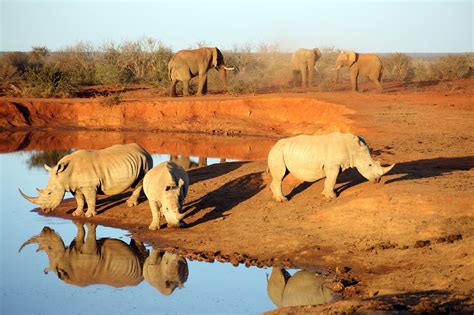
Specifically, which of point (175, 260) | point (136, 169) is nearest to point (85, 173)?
point (136, 169)

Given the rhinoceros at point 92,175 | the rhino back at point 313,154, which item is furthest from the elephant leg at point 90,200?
the rhino back at point 313,154

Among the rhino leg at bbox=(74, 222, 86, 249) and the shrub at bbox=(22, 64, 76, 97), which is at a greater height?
the shrub at bbox=(22, 64, 76, 97)

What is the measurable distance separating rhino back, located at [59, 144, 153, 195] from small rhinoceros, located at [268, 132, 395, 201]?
3.22 metres

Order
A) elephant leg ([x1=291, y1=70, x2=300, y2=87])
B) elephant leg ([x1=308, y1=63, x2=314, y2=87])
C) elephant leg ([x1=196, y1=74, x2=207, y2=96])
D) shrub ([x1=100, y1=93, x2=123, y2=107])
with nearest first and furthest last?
1. shrub ([x1=100, y1=93, x2=123, y2=107])
2. elephant leg ([x1=196, y1=74, x2=207, y2=96])
3. elephant leg ([x1=308, y1=63, x2=314, y2=87])
4. elephant leg ([x1=291, y1=70, x2=300, y2=87])

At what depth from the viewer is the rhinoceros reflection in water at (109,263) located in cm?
1259

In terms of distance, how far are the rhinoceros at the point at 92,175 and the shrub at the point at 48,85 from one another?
64.9 ft

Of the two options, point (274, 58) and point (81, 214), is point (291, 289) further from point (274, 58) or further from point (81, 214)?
point (274, 58)

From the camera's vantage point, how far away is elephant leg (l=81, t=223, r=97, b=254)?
14.4 metres

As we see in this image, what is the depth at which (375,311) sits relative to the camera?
9.18 m

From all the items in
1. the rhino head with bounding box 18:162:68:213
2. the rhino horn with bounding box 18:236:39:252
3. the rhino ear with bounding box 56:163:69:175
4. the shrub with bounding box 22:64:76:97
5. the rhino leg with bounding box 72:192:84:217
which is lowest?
the rhino horn with bounding box 18:236:39:252

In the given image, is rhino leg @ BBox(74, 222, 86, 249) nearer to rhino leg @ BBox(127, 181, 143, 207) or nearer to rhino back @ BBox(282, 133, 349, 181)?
rhino leg @ BBox(127, 181, 143, 207)

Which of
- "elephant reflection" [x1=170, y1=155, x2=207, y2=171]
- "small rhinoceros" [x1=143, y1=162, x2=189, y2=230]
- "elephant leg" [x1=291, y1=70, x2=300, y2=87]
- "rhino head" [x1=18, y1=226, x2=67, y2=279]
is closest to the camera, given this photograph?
"rhino head" [x1=18, y1=226, x2=67, y2=279]

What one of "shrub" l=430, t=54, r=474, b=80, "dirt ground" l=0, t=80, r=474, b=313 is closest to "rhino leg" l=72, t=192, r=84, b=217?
"dirt ground" l=0, t=80, r=474, b=313

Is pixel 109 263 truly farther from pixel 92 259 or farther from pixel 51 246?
pixel 51 246
